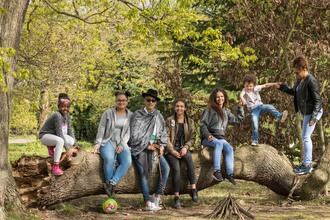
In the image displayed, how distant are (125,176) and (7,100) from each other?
2284 millimetres

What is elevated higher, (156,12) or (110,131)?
(156,12)

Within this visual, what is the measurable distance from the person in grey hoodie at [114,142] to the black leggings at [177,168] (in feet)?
2.44

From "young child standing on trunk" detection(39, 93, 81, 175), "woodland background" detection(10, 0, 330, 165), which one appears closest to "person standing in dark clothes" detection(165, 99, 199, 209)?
"young child standing on trunk" detection(39, 93, 81, 175)

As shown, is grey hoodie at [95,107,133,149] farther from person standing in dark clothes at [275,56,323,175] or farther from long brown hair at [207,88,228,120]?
person standing in dark clothes at [275,56,323,175]

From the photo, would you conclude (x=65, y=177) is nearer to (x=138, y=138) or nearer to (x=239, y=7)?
(x=138, y=138)

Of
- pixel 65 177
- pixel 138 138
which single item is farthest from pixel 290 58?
pixel 65 177

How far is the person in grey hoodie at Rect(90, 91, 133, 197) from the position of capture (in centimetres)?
525

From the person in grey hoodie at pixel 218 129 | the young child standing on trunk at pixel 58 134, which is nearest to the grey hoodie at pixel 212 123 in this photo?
the person in grey hoodie at pixel 218 129

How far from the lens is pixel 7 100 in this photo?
4.95 metres

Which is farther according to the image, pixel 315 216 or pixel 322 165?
pixel 322 165

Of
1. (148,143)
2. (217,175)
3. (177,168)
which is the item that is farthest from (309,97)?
(148,143)

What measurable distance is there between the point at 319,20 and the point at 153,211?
561 cm

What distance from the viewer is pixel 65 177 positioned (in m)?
5.32

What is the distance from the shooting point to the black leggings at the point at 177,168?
5.54m
